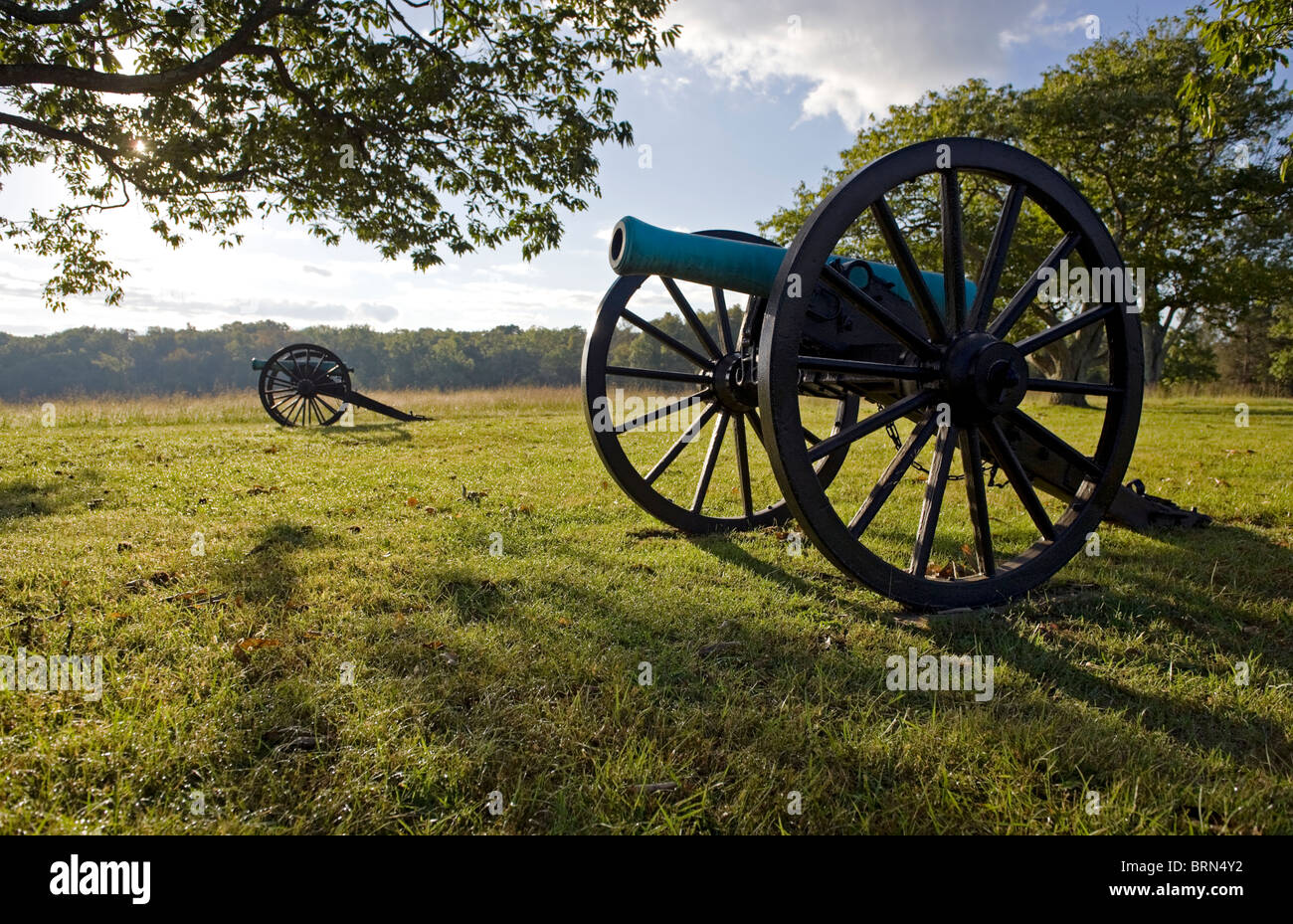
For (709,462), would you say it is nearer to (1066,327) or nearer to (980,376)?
(980,376)

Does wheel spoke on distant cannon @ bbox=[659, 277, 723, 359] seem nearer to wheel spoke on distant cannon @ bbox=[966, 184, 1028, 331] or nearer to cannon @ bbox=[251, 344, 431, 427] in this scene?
wheel spoke on distant cannon @ bbox=[966, 184, 1028, 331]

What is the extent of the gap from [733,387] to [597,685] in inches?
99.9

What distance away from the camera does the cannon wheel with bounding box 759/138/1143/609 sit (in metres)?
2.58

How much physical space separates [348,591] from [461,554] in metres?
0.79

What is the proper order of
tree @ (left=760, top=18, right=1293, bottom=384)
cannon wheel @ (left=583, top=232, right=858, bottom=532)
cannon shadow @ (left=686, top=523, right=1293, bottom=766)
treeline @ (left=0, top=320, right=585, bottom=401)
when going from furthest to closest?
1. treeline @ (left=0, top=320, right=585, bottom=401)
2. tree @ (left=760, top=18, right=1293, bottom=384)
3. cannon wheel @ (left=583, top=232, right=858, bottom=532)
4. cannon shadow @ (left=686, top=523, right=1293, bottom=766)

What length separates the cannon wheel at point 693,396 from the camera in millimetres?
4289

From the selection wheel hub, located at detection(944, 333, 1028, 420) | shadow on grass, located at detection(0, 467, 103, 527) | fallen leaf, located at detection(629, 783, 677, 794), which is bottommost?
fallen leaf, located at detection(629, 783, 677, 794)

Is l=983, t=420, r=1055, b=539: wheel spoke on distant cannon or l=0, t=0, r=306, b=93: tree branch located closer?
l=983, t=420, r=1055, b=539: wheel spoke on distant cannon

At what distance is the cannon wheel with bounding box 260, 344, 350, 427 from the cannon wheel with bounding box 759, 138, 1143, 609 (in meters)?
11.5

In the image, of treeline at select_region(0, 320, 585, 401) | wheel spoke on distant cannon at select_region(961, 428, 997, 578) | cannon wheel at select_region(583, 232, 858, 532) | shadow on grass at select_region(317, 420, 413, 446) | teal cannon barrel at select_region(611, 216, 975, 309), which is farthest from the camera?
treeline at select_region(0, 320, 585, 401)

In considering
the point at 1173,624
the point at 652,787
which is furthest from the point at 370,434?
the point at 1173,624

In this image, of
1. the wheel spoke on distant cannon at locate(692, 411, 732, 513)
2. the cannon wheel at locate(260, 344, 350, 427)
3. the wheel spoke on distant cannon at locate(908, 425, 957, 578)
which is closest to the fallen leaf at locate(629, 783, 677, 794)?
the wheel spoke on distant cannon at locate(908, 425, 957, 578)

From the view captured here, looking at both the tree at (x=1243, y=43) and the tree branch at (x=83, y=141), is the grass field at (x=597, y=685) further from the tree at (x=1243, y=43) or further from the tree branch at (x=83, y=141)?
the tree branch at (x=83, y=141)

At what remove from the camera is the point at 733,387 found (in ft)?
14.5
